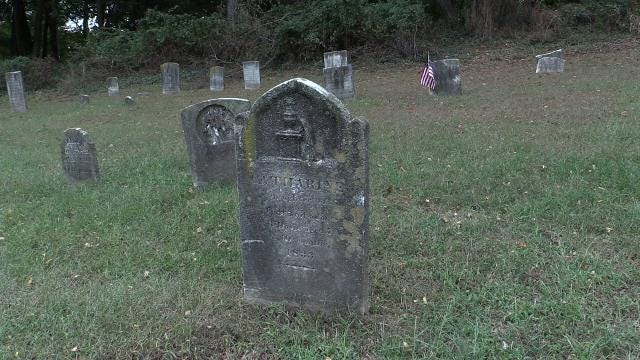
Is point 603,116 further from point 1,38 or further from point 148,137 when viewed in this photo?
point 1,38

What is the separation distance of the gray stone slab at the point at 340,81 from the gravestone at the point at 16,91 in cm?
1008

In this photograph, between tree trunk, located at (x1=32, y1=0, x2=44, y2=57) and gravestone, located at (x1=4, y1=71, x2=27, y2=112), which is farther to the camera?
tree trunk, located at (x1=32, y1=0, x2=44, y2=57)

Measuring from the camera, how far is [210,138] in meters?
6.46

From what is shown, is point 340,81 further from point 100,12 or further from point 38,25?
point 38,25

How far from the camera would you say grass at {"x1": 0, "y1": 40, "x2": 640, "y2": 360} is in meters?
3.12

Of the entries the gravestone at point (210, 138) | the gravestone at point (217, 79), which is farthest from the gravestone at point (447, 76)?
the gravestone at point (217, 79)

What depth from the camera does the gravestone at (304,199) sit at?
3.13 m

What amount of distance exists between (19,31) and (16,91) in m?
19.5

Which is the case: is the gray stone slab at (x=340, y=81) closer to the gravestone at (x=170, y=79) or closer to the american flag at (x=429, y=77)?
the american flag at (x=429, y=77)

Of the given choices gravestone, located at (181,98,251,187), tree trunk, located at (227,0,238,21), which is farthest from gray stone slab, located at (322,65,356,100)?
tree trunk, located at (227,0,238,21)

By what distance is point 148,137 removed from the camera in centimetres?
997

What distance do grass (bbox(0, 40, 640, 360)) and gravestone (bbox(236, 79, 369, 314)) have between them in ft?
0.66

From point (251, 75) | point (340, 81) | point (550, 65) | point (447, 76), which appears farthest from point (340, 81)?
point (550, 65)

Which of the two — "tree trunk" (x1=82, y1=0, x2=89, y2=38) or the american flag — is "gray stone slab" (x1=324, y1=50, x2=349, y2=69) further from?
"tree trunk" (x1=82, y1=0, x2=89, y2=38)
